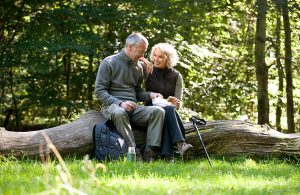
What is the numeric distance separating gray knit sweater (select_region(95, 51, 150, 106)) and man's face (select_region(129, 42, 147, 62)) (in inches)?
3.8

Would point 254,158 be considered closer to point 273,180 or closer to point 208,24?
point 273,180

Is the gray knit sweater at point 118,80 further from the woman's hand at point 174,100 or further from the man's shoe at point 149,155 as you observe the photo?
the man's shoe at point 149,155

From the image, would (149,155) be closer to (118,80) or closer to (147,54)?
(118,80)

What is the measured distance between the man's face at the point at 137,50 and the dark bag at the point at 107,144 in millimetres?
1018

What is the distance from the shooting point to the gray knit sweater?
6016 mm

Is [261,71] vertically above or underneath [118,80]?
above

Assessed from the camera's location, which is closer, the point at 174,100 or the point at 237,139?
the point at 174,100

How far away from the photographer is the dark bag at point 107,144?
563cm

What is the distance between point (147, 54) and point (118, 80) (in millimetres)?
4098

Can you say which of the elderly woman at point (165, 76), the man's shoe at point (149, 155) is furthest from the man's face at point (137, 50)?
the man's shoe at point (149, 155)

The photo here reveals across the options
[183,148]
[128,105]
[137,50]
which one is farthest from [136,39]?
[183,148]

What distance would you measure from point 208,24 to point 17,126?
20.2 ft

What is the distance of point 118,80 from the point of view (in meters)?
6.18

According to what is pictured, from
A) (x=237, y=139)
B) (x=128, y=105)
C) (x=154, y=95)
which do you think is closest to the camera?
(x=128, y=105)
